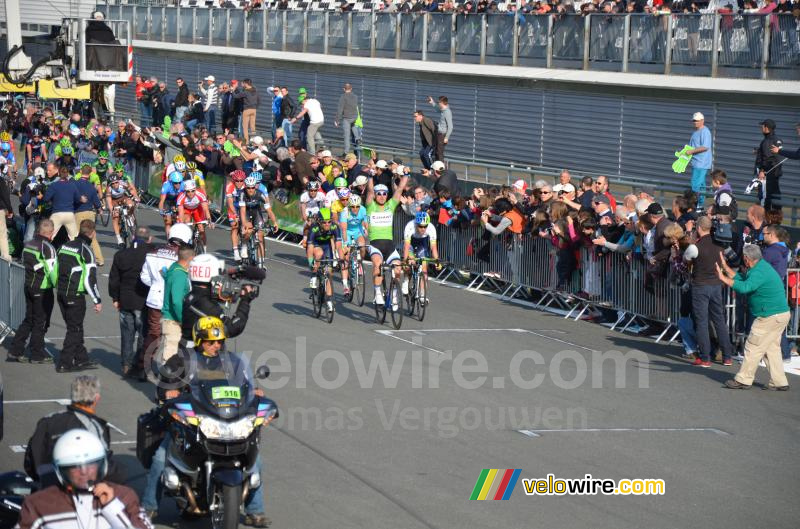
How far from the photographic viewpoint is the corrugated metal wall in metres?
25.6

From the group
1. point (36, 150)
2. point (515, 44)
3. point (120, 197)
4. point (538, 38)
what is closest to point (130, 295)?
point (120, 197)

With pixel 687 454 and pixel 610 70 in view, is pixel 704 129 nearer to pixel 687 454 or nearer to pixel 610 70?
pixel 610 70

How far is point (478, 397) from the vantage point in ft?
49.2

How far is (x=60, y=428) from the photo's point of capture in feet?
27.7

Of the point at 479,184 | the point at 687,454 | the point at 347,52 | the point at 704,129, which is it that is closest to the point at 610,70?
the point at 479,184

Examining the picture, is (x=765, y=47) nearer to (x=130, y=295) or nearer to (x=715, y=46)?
(x=715, y=46)

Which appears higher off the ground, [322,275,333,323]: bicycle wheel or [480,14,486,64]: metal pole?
[480,14,486,64]: metal pole

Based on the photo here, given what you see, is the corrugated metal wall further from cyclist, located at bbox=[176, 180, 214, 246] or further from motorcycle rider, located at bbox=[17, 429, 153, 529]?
motorcycle rider, located at bbox=[17, 429, 153, 529]

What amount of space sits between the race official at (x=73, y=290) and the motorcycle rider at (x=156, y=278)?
788 mm

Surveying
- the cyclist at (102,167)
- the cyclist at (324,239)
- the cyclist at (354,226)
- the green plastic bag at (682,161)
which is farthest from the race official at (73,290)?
the cyclist at (102,167)

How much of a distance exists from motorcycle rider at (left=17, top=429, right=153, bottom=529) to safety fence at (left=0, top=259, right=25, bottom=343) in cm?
992

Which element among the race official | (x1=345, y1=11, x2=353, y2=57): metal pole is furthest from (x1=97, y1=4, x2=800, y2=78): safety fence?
the race official

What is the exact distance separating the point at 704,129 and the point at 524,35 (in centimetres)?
876

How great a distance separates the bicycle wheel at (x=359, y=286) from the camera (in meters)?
20.5
